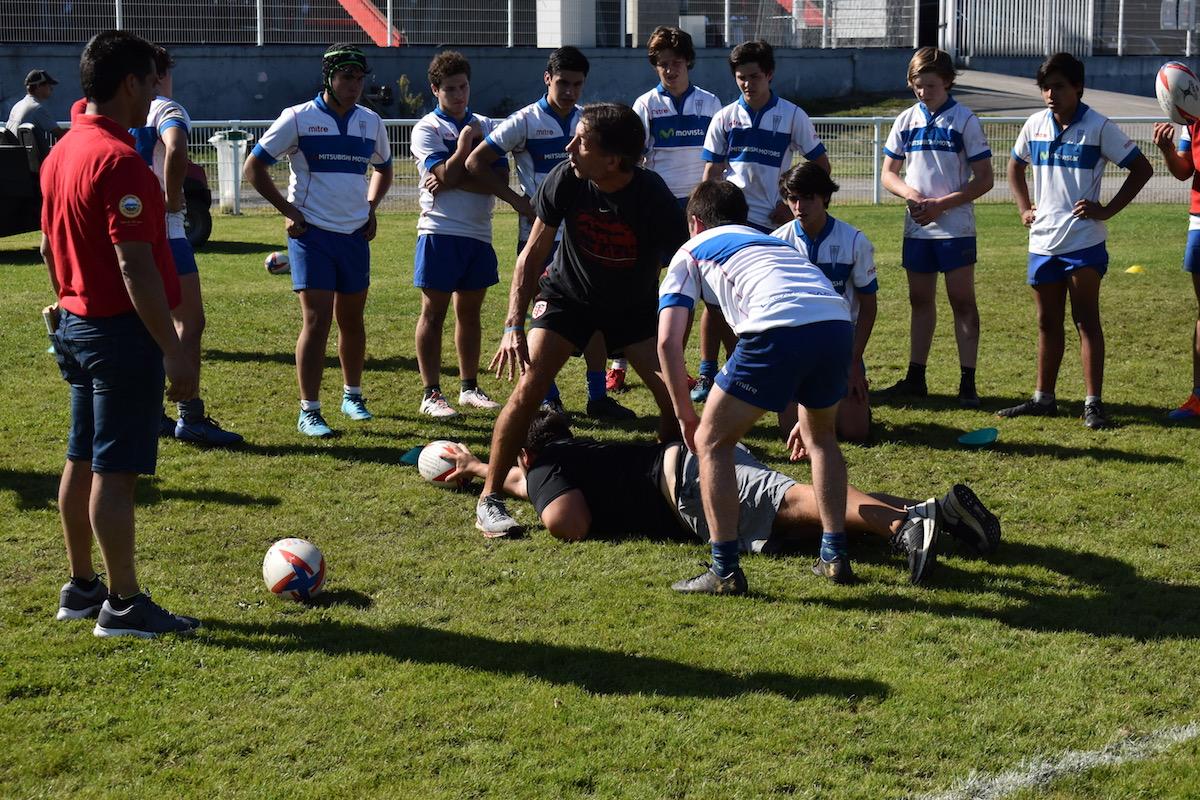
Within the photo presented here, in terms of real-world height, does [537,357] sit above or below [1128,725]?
above

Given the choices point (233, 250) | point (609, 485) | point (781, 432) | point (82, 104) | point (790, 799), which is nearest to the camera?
point (790, 799)

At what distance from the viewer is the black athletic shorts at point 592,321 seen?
650 centimetres

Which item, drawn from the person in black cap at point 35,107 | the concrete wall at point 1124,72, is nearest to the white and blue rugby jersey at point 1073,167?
the person in black cap at point 35,107

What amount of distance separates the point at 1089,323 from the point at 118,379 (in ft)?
19.5

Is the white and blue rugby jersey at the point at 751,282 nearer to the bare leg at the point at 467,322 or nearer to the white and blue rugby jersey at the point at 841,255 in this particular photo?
the white and blue rugby jersey at the point at 841,255

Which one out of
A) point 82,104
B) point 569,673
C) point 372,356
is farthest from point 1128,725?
point 372,356

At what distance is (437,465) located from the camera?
711 cm

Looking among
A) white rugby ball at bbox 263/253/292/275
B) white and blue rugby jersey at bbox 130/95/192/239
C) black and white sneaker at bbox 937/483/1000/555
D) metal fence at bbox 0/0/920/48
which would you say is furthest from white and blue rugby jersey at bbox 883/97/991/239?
metal fence at bbox 0/0/920/48

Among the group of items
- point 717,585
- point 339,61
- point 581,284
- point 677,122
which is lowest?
point 717,585

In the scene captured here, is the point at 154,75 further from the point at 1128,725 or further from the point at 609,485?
the point at 1128,725

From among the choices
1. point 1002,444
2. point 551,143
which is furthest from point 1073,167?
point 551,143

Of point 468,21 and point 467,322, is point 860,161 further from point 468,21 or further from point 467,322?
point 467,322

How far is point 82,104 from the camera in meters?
5.14

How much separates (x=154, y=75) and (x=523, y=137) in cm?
381
